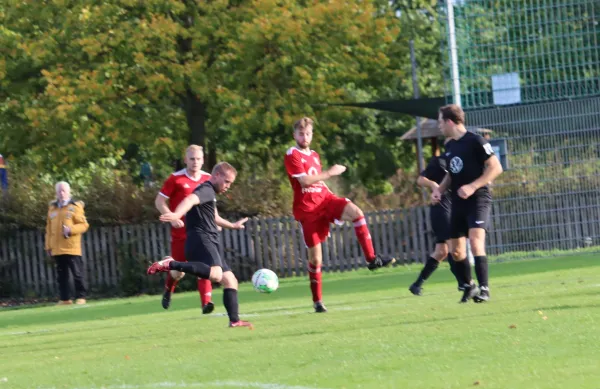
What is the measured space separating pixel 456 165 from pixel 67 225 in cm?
1056

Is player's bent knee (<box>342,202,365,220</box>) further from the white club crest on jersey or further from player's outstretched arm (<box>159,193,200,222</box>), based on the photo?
player's outstretched arm (<box>159,193,200,222</box>)

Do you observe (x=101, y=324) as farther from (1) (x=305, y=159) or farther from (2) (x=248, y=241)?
(2) (x=248, y=241)

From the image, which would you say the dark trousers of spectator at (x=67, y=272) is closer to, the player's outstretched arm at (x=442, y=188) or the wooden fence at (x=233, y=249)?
the wooden fence at (x=233, y=249)

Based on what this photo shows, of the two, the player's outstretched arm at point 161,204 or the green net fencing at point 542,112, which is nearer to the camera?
the player's outstretched arm at point 161,204

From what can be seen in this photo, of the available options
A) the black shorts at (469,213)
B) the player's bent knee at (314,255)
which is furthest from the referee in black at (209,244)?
the black shorts at (469,213)

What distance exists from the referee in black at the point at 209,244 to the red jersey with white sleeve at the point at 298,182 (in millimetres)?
1348

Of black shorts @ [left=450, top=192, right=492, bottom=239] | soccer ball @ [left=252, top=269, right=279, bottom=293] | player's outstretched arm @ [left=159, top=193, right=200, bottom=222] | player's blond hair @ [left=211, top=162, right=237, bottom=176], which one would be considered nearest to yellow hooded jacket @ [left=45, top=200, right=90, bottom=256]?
soccer ball @ [left=252, top=269, right=279, bottom=293]

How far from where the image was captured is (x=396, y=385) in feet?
23.8

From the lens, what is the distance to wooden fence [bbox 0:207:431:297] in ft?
83.1

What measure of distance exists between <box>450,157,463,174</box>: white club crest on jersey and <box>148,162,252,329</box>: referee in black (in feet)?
7.45

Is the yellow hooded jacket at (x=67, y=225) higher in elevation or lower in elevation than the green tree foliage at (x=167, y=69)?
lower

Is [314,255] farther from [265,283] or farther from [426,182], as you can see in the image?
[426,182]

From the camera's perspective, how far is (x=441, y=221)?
15.0 metres

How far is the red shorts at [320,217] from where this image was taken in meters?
13.7
